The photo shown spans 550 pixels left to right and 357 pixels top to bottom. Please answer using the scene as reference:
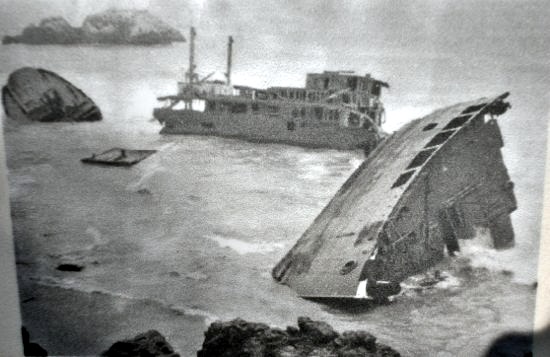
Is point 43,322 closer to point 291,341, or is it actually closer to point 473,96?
point 291,341

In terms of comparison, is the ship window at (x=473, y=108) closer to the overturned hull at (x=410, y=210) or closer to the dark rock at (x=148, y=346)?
the overturned hull at (x=410, y=210)

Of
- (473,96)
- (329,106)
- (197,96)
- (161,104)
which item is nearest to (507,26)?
(473,96)

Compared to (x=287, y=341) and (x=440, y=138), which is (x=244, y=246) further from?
(x=440, y=138)

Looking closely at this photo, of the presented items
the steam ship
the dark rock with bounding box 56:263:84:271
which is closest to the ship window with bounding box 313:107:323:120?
the steam ship

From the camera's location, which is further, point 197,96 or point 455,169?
point 197,96

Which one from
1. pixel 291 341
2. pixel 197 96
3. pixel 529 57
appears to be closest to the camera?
pixel 529 57

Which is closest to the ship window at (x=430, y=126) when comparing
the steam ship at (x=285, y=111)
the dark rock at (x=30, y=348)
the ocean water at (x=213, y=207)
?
the ocean water at (x=213, y=207)

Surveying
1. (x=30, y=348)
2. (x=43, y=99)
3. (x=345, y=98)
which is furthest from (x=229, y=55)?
(x=30, y=348)
